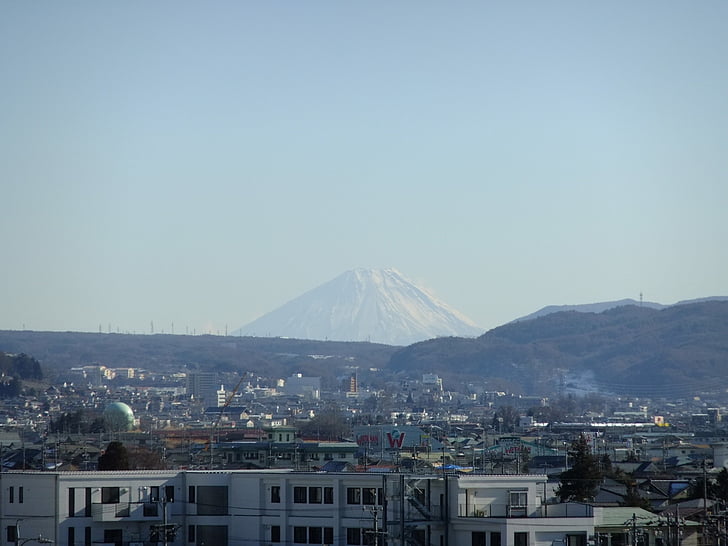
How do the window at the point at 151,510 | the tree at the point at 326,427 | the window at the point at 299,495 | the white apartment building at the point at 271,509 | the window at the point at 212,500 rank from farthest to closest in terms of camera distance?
the tree at the point at 326,427
the window at the point at 212,500
the window at the point at 151,510
the window at the point at 299,495
the white apartment building at the point at 271,509

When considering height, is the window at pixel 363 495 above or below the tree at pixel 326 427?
above

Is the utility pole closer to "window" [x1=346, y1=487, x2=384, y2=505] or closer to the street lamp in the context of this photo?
"window" [x1=346, y1=487, x2=384, y2=505]

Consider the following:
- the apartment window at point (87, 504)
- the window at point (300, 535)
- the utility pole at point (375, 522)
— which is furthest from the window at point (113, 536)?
the utility pole at point (375, 522)

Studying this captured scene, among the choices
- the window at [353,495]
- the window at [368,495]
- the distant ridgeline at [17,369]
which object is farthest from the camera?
the distant ridgeline at [17,369]

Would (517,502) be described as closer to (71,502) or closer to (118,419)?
(71,502)

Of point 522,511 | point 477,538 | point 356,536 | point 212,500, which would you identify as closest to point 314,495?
point 356,536

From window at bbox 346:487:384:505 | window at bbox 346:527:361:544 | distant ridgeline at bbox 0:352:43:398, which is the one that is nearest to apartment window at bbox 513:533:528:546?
window at bbox 346:487:384:505

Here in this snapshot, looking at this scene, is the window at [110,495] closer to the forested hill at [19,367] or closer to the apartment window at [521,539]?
the apartment window at [521,539]
